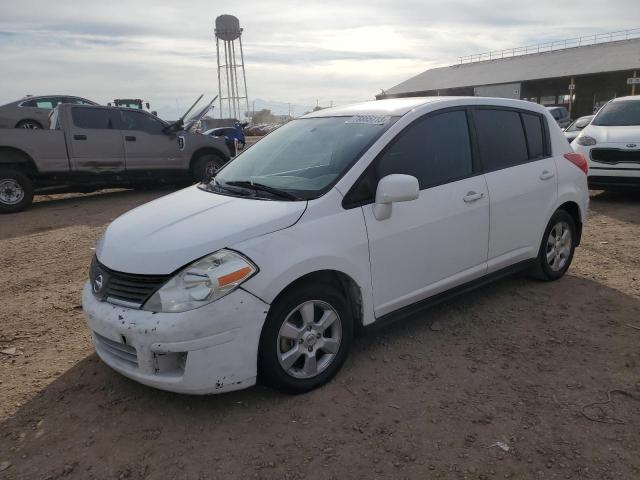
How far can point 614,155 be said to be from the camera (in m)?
8.13

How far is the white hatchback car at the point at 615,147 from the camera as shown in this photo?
26.1 feet

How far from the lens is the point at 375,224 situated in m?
3.20

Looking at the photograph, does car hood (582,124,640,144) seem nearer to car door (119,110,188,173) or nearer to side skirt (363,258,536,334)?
side skirt (363,258,536,334)


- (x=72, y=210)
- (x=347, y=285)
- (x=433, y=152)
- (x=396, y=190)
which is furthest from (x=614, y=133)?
(x=72, y=210)

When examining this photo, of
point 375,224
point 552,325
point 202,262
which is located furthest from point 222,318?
point 552,325

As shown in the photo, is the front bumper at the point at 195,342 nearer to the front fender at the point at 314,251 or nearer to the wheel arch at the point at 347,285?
the front fender at the point at 314,251

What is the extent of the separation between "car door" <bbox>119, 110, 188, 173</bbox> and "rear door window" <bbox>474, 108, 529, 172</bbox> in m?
8.01

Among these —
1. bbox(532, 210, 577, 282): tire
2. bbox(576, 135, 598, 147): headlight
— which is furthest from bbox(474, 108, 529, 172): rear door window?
bbox(576, 135, 598, 147): headlight

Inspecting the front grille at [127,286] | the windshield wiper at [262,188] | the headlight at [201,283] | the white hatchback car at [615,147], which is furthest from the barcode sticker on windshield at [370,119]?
the white hatchback car at [615,147]

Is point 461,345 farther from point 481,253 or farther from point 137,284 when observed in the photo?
point 137,284

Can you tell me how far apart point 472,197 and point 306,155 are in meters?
1.26

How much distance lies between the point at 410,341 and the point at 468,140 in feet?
5.19

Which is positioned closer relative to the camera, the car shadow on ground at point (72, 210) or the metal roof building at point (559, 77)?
the car shadow on ground at point (72, 210)

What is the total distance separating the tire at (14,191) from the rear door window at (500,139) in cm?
838
